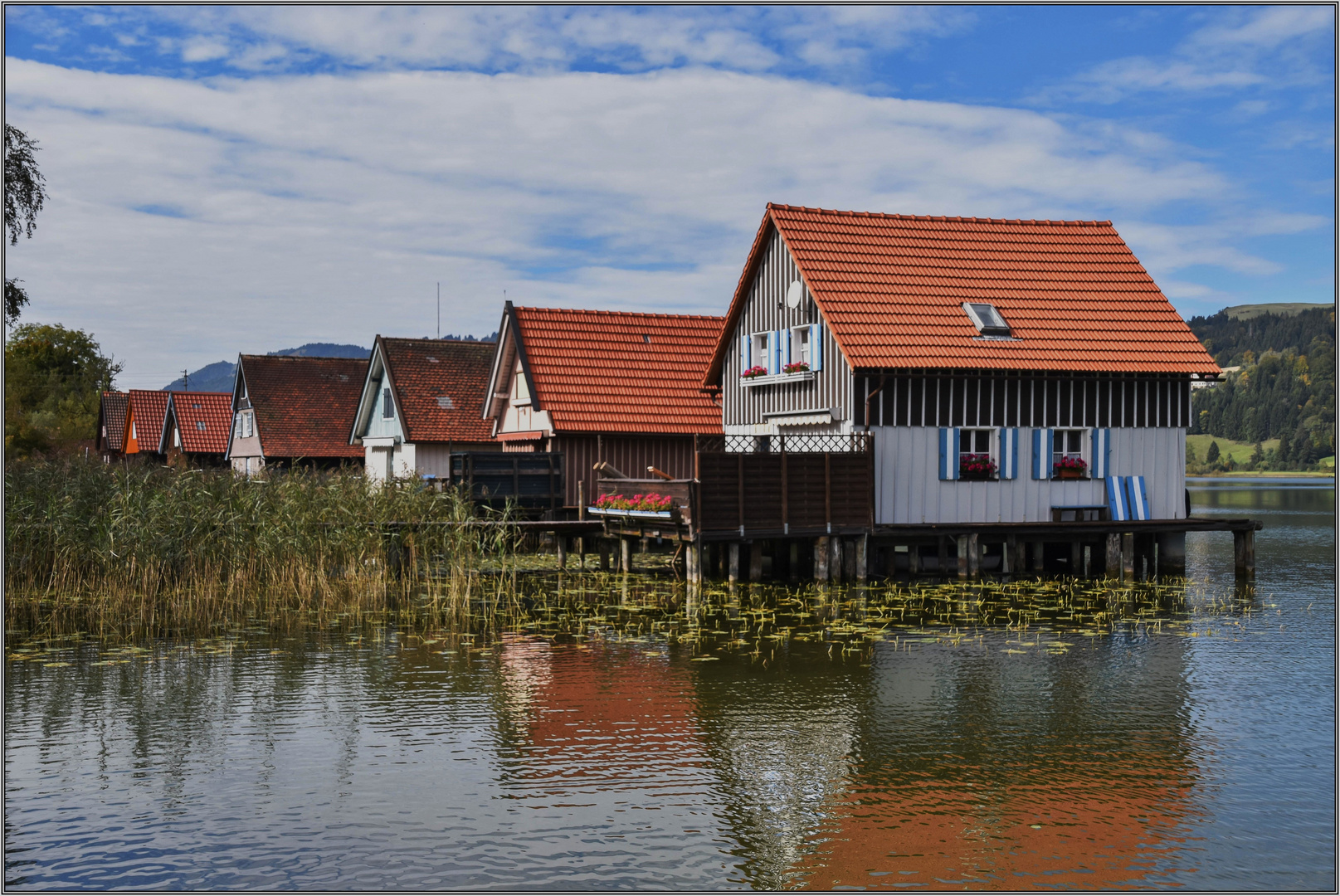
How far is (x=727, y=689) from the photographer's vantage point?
14.9 meters

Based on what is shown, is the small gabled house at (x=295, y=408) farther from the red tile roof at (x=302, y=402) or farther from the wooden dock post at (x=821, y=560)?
the wooden dock post at (x=821, y=560)

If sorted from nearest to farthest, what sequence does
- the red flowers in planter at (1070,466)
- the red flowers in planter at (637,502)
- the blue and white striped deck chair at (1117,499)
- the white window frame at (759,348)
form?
1. the red flowers in planter at (637,502)
2. the red flowers in planter at (1070,466)
3. the blue and white striped deck chair at (1117,499)
4. the white window frame at (759,348)

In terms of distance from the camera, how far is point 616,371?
36812mm

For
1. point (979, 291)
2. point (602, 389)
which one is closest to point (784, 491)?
point (979, 291)

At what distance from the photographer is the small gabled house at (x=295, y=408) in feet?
167

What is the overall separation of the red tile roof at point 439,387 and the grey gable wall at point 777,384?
435 inches

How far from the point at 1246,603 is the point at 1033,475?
18.4 ft

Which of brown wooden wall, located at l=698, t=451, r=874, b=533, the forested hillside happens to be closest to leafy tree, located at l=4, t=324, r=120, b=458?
brown wooden wall, located at l=698, t=451, r=874, b=533

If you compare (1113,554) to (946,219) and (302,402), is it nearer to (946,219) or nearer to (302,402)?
(946,219)

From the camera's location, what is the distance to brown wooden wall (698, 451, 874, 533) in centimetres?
2581

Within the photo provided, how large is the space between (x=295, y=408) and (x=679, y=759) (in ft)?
144

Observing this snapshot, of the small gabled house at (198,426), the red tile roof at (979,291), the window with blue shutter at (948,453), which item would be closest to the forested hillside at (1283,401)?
the small gabled house at (198,426)

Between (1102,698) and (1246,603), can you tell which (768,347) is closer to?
(1246,603)

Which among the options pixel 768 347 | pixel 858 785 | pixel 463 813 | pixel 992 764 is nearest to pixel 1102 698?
pixel 992 764
